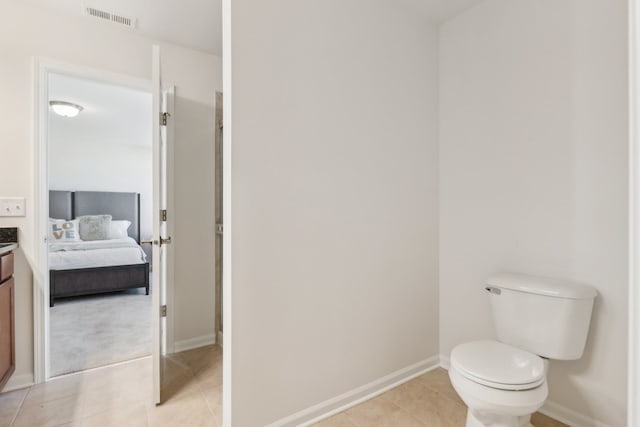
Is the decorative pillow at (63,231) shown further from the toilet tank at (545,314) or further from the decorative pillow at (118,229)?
the toilet tank at (545,314)

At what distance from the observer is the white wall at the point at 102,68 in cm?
201

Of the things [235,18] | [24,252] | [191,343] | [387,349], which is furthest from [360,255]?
[24,252]

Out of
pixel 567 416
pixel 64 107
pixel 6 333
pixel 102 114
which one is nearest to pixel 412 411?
pixel 567 416

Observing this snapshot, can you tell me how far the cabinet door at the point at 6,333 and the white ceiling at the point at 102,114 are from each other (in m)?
1.58

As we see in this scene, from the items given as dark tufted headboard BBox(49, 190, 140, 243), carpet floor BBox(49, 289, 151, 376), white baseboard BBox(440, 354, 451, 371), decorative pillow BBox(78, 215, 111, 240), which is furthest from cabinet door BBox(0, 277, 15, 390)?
dark tufted headboard BBox(49, 190, 140, 243)

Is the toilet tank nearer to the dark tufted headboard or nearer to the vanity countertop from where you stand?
the vanity countertop

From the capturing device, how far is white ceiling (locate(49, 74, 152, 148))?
350 centimetres

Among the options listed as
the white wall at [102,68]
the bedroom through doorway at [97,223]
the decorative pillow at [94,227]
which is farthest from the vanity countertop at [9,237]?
the decorative pillow at [94,227]

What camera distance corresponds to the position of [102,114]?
4.47m

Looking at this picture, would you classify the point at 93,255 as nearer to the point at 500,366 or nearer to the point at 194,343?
the point at 194,343

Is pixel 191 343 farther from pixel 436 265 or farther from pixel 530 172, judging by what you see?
pixel 530 172

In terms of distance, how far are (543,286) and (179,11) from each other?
8.86 ft

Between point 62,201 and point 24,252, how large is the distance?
14.7 ft

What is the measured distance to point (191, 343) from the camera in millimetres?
2613
